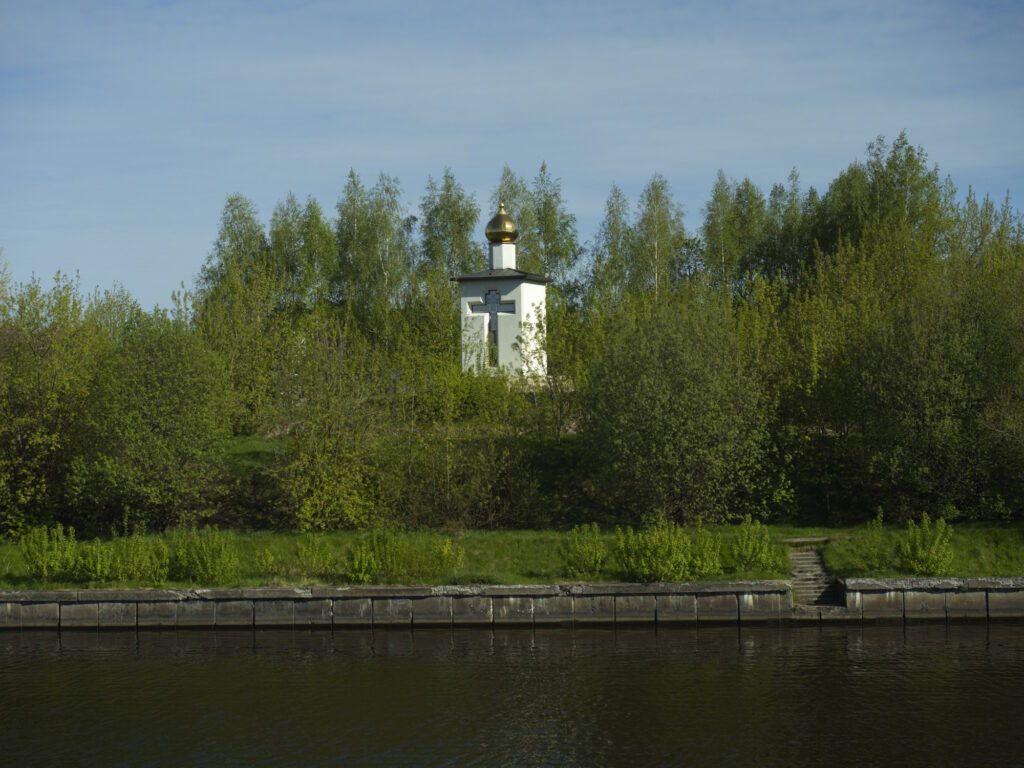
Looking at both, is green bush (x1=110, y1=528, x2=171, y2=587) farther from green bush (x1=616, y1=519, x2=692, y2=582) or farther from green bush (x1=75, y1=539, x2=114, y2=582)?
green bush (x1=616, y1=519, x2=692, y2=582)

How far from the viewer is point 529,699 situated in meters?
17.5

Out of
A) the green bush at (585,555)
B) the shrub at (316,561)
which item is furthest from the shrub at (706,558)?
the shrub at (316,561)

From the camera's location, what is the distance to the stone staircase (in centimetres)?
2452

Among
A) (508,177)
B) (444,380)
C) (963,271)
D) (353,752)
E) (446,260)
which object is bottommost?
(353,752)

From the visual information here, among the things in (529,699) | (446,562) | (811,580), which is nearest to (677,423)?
(811,580)

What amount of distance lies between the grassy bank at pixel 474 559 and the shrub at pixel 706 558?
0.03m

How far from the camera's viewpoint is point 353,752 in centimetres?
1495

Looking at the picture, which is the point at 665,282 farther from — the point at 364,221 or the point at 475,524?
the point at 475,524

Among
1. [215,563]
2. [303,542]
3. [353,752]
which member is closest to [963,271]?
[303,542]

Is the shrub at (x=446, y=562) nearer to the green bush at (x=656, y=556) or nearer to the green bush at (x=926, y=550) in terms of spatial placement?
the green bush at (x=656, y=556)

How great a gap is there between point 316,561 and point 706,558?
9.17 meters

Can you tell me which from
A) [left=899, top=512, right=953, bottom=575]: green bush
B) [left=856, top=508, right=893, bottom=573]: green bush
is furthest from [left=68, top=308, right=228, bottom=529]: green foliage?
[left=899, top=512, right=953, bottom=575]: green bush

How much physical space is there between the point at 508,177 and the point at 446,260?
20.5 feet

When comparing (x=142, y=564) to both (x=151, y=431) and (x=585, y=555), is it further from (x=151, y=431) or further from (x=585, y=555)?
(x=585, y=555)
